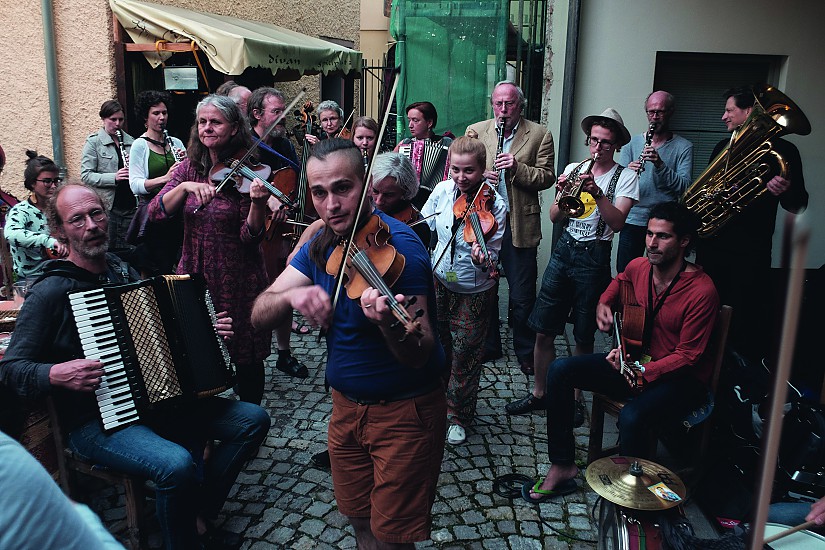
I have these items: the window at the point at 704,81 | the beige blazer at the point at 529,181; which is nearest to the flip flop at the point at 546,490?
the beige blazer at the point at 529,181

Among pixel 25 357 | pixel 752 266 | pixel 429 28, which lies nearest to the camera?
pixel 25 357

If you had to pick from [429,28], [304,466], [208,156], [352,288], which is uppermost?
[429,28]

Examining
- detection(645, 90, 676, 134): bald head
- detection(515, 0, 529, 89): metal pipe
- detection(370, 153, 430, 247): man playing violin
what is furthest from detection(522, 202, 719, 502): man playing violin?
detection(515, 0, 529, 89): metal pipe

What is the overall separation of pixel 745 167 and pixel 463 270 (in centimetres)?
201

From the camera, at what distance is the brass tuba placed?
4.13 metres

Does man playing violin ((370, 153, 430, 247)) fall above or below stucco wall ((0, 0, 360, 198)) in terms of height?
below

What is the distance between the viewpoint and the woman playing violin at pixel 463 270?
4.00 meters

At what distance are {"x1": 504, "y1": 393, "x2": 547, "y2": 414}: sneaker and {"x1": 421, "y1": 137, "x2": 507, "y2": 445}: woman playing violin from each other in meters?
0.41

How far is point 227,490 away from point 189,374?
24.9 inches

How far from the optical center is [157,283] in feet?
9.87

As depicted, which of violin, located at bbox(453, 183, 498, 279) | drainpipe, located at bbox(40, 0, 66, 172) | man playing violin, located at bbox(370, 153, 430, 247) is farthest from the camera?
drainpipe, located at bbox(40, 0, 66, 172)

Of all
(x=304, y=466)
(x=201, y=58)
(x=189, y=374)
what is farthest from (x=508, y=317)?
(x=201, y=58)

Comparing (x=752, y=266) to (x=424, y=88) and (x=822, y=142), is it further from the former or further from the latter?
(x=424, y=88)

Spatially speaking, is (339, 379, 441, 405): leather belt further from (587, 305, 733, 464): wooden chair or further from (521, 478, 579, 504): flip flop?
(587, 305, 733, 464): wooden chair
